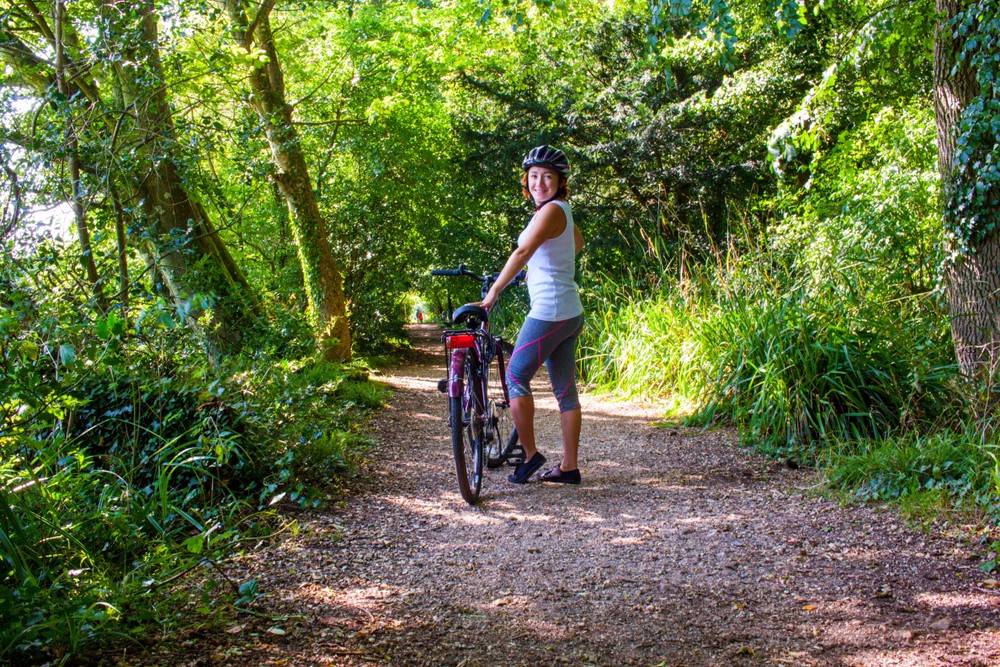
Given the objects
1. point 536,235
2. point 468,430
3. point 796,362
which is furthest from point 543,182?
point 796,362

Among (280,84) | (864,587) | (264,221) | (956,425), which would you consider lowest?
(864,587)

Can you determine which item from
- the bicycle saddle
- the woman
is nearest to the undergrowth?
the bicycle saddle

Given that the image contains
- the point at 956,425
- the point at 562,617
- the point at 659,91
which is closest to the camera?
the point at 562,617

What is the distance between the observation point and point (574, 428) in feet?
16.1

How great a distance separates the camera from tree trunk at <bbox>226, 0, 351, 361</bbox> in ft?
32.8

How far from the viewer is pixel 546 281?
4.62 metres

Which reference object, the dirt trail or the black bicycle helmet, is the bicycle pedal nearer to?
the dirt trail

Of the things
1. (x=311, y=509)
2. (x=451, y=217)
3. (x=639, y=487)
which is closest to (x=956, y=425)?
(x=639, y=487)

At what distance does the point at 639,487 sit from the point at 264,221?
28.5ft

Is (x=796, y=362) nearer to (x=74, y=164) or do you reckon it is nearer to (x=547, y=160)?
(x=547, y=160)

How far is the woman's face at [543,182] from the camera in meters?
4.62

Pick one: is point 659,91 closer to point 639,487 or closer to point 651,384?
point 651,384

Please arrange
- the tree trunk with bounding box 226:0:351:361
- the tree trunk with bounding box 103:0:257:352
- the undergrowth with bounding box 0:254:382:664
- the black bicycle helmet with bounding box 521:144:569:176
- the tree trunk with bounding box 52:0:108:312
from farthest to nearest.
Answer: the tree trunk with bounding box 226:0:351:361 < the tree trunk with bounding box 103:0:257:352 < the black bicycle helmet with bounding box 521:144:569:176 < the tree trunk with bounding box 52:0:108:312 < the undergrowth with bounding box 0:254:382:664

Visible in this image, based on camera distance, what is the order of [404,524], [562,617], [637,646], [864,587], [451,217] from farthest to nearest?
[451,217] → [404,524] → [864,587] → [562,617] → [637,646]
